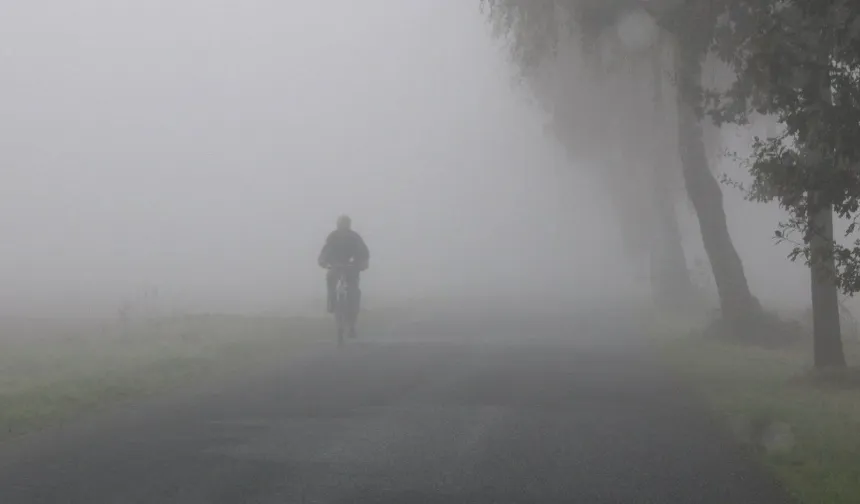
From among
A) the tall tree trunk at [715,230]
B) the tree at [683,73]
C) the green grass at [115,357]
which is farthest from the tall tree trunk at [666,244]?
the green grass at [115,357]

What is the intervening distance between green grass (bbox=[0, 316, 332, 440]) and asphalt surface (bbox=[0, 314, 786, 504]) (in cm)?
68

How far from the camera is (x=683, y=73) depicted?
56.7ft

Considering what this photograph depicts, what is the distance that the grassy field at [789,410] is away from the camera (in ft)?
25.8

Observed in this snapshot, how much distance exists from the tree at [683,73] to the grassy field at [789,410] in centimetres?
178

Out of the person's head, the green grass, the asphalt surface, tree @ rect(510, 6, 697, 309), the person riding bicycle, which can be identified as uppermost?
tree @ rect(510, 6, 697, 309)

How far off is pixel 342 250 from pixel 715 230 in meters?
7.10

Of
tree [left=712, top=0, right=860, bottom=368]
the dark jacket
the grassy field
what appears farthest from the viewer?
the dark jacket

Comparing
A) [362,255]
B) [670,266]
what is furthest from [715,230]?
[670,266]

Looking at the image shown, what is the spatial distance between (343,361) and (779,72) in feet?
26.6

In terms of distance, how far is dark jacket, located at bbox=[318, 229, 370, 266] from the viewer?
1973 cm

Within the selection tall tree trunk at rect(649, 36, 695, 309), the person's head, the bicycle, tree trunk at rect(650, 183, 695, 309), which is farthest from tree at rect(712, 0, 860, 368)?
tree trunk at rect(650, 183, 695, 309)

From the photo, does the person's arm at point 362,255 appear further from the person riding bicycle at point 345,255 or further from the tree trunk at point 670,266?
the tree trunk at point 670,266

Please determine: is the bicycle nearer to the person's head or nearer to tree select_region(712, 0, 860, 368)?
the person's head

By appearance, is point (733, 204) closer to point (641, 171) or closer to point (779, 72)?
point (641, 171)
